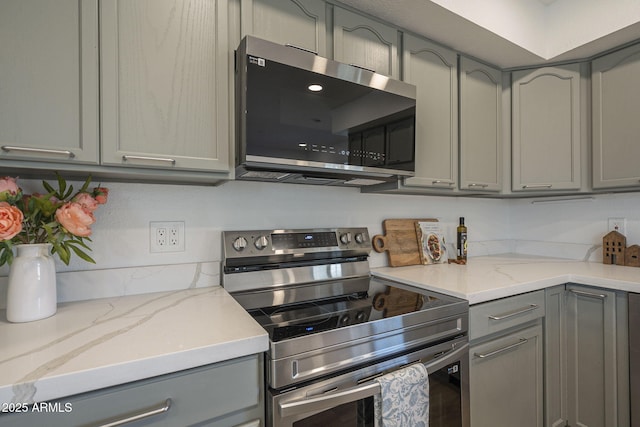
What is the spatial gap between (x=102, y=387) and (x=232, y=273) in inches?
27.5

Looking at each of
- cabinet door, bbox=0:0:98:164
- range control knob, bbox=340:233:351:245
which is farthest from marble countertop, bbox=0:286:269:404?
range control knob, bbox=340:233:351:245

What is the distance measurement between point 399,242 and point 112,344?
1.47 m

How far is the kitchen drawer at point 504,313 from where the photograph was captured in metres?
1.27

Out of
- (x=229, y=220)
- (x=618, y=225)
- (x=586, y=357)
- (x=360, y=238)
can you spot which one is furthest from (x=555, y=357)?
(x=229, y=220)

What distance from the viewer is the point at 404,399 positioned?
98 cm

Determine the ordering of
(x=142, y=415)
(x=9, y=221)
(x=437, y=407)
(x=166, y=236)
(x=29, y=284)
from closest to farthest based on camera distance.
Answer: (x=142, y=415) < (x=9, y=221) < (x=29, y=284) < (x=437, y=407) < (x=166, y=236)

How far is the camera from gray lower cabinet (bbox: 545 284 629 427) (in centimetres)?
145

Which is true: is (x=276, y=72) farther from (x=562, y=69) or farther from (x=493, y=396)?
(x=562, y=69)

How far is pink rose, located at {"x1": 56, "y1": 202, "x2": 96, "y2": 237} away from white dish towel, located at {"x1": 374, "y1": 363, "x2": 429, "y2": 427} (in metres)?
1.01

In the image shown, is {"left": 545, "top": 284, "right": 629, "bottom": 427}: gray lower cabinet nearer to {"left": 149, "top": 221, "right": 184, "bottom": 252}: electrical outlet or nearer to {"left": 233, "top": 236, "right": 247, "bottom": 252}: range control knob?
{"left": 233, "top": 236, "right": 247, "bottom": 252}: range control knob

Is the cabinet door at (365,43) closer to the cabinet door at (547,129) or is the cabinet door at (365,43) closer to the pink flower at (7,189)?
the cabinet door at (547,129)

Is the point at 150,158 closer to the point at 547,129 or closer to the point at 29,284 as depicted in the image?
the point at 29,284

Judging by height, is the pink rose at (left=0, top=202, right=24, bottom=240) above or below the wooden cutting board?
above

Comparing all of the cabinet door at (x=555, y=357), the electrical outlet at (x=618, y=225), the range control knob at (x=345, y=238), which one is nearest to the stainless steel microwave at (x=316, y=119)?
the range control knob at (x=345, y=238)
